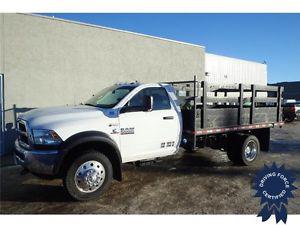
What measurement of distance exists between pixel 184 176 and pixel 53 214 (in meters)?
3.19

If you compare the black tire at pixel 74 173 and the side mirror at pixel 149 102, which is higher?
the side mirror at pixel 149 102

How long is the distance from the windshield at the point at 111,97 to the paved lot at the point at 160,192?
1.69m

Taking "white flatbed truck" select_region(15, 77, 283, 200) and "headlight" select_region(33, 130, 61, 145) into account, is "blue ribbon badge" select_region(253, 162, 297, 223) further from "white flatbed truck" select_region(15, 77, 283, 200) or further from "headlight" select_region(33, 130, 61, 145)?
"headlight" select_region(33, 130, 61, 145)

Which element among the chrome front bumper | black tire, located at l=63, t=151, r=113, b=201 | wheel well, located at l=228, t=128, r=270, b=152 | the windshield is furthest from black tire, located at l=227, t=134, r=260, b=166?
the chrome front bumper

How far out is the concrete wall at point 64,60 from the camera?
30.9 ft

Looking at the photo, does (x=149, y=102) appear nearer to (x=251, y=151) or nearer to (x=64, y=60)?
(x=251, y=151)

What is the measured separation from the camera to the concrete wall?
9422 mm

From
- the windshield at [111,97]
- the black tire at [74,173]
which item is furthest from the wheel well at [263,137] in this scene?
the black tire at [74,173]

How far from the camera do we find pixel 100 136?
5289 millimetres

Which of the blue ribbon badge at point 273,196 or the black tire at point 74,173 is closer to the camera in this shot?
the blue ribbon badge at point 273,196

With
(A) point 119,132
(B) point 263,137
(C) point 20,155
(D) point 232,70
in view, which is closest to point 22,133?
(C) point 20,155

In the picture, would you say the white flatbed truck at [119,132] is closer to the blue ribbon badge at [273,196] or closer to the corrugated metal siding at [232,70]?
the blue ribbon badge at [273,196]

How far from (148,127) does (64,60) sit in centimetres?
580

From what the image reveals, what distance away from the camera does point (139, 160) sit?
6.09m
